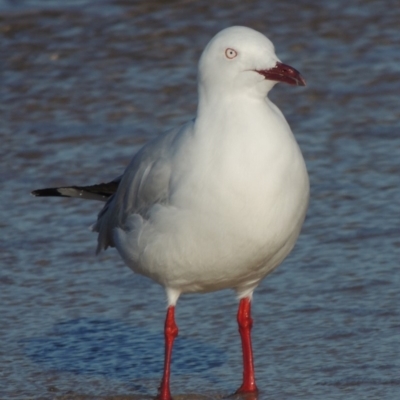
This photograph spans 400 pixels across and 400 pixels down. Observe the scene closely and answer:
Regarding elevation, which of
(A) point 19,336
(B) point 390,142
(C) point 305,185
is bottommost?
(A) point 19,336

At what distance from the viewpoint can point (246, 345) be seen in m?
5.63

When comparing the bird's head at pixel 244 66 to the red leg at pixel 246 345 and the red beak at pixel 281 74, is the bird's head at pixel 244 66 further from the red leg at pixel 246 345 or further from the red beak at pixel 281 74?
the red leg at pixel 246 345

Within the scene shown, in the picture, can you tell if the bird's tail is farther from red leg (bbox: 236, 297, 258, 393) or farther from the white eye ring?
the white eye ring

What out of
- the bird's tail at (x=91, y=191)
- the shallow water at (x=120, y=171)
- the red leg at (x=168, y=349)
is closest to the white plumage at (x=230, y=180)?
the red leg at (x=168, y=349)

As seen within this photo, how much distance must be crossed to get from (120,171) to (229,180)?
3.47 meters

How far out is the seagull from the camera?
4.94 m

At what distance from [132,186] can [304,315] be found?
3.77ft

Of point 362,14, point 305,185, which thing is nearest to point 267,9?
point 362,14

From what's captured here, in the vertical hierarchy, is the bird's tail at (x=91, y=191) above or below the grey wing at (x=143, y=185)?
below

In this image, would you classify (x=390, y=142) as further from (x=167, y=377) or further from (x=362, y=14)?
(x=167, y=377)

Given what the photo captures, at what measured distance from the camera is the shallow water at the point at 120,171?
225 inches

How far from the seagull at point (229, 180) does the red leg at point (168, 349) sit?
0.01 metres

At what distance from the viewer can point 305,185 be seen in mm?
5105

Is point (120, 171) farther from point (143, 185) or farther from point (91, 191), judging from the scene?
point (143, 185)
